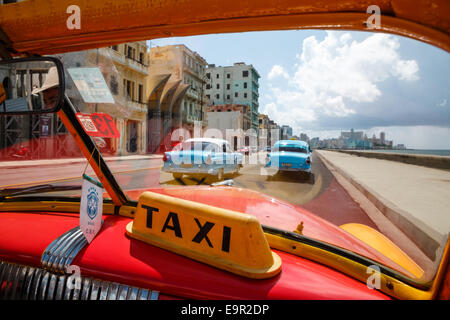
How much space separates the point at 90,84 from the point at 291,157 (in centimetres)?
1044

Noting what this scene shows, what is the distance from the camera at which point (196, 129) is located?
42.8m

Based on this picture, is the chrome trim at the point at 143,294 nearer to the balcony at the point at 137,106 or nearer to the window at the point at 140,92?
the balcony at the point at 137,106

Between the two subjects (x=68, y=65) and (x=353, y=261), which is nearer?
(x=353, y=261)

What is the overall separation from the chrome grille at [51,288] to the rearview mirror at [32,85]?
2.47 ft

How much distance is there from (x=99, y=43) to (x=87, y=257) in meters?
1.04

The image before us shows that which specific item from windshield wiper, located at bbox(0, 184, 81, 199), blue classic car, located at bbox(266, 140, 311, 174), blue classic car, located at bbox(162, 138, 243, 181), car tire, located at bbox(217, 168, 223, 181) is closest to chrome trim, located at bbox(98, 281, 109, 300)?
windshield wiper, located at bbox(0, 184, 81, 199)

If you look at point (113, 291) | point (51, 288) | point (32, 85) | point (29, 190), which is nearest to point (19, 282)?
point (51, 288)

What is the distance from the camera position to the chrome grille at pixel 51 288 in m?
0.92

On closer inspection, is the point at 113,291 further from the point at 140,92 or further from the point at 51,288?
the point at 140,92

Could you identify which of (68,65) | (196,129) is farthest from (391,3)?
(196,129)

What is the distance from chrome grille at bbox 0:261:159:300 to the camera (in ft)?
3.01

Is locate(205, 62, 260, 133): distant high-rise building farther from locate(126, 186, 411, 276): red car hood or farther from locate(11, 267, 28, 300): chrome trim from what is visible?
locate(11, 267, 28, 300): chrome trim

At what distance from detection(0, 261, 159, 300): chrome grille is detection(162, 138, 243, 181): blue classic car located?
7.19 m
